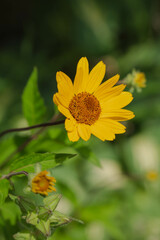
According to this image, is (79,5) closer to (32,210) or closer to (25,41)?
→ (25,41)

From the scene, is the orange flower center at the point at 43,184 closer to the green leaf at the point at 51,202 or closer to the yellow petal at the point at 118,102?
the green leaf at the point at 51,202

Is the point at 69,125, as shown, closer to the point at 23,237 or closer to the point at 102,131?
the point at 102,131

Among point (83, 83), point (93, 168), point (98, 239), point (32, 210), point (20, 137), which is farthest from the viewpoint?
point (93, 168)

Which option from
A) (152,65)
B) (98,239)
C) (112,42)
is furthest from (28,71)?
(98,239)

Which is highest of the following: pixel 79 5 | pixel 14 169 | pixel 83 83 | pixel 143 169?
pixel 79 5

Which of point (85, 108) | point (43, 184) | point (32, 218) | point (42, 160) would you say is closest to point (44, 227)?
point (32, 218)
